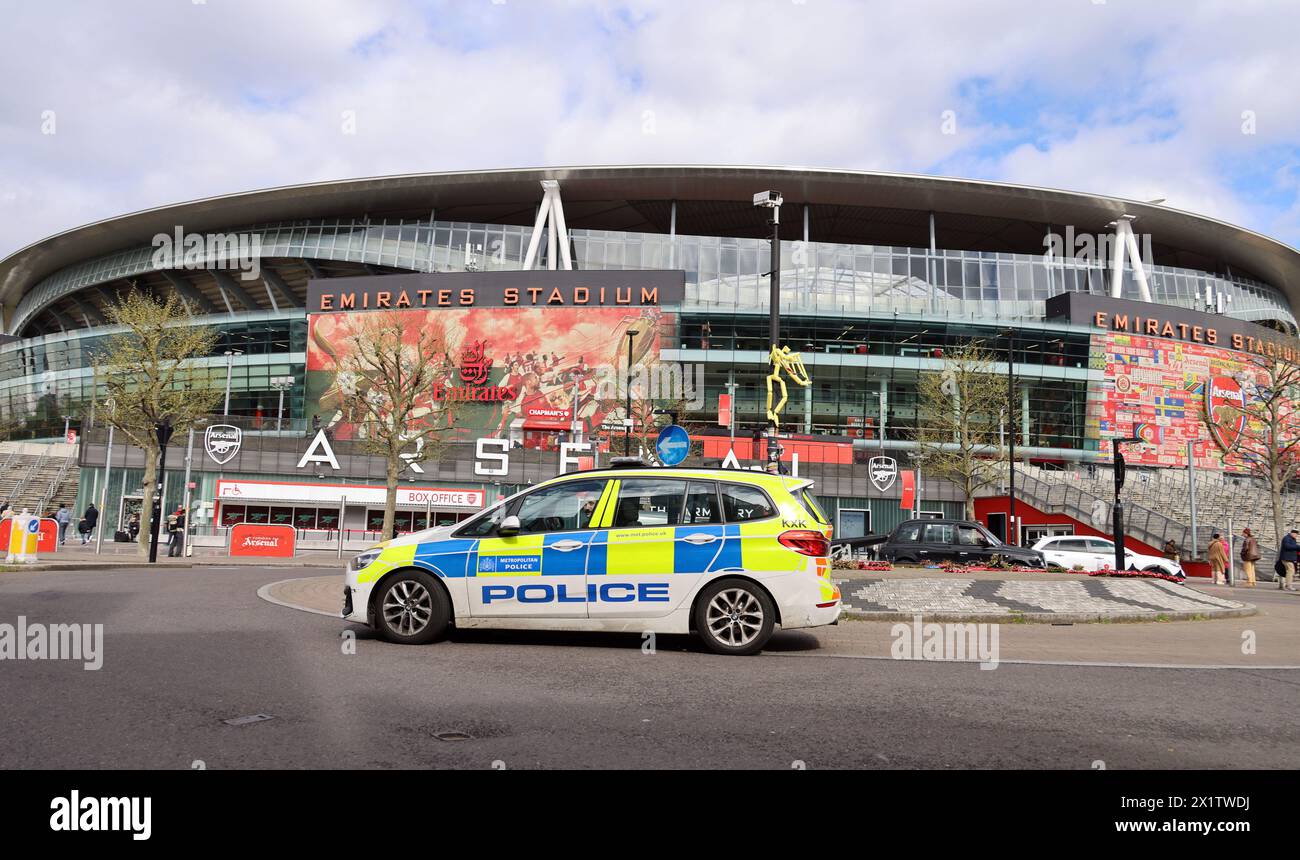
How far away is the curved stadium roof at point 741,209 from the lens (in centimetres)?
6156

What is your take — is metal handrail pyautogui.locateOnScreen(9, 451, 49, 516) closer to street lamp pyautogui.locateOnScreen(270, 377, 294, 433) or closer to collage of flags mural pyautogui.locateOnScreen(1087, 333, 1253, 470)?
street lamp pyautogui.locateOnScreen(270, 377, 294, 433)

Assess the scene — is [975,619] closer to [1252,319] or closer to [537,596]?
[537,596]

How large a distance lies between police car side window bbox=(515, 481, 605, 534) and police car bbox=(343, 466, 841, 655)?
0.01 metres

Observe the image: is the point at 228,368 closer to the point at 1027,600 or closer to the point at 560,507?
the point at 1027,600

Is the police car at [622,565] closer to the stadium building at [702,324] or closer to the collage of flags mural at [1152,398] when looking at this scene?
the stadium building at [702,324]

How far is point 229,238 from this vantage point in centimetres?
7075

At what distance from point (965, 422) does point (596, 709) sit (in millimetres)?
39727

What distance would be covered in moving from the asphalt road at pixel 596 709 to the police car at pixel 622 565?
13.1 inches

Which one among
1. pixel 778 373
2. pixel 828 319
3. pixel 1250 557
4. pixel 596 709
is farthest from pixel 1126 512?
pixel 596 709

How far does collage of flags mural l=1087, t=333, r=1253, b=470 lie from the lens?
190 ft

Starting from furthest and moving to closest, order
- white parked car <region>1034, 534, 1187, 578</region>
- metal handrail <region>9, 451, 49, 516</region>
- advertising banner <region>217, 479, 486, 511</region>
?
metal handrail <region>9, 451, 49, 516</region> → advertising banner <region>217, 479, 486, 511</region> → white parked car <region>1034, 534, 1187, 578</region>

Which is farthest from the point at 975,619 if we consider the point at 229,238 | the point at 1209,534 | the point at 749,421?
the point at 229,238

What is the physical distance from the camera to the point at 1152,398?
58656 millimetres

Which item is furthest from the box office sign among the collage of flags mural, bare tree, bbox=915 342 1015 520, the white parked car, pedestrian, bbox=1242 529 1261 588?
pedestrian, bbox=1242 529 1261 588
